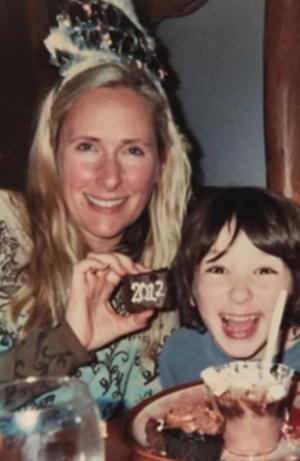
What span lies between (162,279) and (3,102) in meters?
1.43

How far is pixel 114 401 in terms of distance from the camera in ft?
5.73

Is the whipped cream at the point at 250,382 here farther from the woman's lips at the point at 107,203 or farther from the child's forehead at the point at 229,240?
the woman's lips at the point at 107,203

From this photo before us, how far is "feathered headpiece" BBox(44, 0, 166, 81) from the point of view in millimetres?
1840

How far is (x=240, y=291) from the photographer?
1499mm

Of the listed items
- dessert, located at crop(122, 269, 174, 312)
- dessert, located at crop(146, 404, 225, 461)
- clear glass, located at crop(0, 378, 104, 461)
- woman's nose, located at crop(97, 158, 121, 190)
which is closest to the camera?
clear glass, located at crop(0, 378, 104, 461)

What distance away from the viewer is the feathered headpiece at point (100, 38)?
1840 mm

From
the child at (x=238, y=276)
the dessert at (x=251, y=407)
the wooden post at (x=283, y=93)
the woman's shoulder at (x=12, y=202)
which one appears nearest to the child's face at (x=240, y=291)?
the child at (x=238, y=276)

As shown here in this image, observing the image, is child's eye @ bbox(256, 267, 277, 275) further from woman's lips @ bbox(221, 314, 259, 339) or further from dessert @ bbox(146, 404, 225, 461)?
dessert @ bbox(146, 404, 225, 461)

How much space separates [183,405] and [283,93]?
4.38 feet

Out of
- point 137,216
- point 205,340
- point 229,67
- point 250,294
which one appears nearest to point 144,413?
point 250,294

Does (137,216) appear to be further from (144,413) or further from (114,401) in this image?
(144,413)

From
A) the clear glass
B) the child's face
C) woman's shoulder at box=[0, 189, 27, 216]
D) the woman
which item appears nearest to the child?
the child's face

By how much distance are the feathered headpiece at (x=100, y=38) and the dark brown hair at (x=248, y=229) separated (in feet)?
1.44

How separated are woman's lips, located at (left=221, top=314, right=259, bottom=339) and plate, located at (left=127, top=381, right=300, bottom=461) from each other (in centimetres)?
32
